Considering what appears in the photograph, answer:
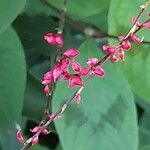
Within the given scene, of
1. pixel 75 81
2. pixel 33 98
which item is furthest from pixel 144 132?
pixel 75 81

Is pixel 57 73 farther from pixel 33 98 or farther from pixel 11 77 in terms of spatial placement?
pixel 33 98

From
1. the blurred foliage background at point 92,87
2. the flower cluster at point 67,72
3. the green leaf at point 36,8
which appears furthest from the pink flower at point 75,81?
the green leaf at point 36,8

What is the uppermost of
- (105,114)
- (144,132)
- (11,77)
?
(11,77)

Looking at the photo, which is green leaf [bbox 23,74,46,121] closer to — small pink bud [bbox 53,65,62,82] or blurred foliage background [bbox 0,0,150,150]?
blurred foliage background [bbox 0,0,150,150]

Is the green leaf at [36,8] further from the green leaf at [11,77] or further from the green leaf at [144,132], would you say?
the green leaf at [144,132]

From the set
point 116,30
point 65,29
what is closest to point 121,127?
point 116,30

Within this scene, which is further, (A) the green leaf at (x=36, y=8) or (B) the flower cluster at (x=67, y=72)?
(A) the green leaf at (x=36, y=8)

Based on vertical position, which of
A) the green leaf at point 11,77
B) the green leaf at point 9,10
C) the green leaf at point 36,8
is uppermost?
the green leaf at point 9,10
